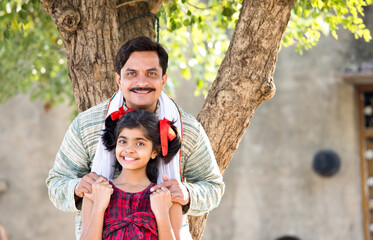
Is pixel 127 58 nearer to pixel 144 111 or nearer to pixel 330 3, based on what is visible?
pixel 144 111

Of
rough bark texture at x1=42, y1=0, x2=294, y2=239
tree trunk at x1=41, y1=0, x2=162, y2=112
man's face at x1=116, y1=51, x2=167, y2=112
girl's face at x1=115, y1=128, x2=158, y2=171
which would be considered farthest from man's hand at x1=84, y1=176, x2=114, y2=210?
tree trunk at x1=41, y1=0, x2=162, y2=112

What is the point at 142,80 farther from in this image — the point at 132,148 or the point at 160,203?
the point at 160,203

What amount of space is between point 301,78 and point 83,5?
514cm

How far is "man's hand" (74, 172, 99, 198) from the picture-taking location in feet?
9.20

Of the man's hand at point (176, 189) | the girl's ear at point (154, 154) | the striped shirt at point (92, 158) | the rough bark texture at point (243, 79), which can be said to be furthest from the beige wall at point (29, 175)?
the man's hand at point (176, 189)

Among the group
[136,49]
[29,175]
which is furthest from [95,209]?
[29,175]

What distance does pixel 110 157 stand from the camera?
2.97m

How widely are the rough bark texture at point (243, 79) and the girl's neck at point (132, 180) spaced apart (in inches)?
28.5

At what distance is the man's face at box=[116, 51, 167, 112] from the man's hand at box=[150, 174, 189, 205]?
401mm

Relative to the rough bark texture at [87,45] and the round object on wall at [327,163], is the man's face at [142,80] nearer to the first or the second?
the rough bark texture at [87,45]

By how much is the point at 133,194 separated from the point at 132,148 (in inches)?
8.2

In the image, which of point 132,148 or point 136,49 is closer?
point 132,148

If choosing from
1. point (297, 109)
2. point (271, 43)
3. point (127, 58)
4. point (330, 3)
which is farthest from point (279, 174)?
point (127, 58)

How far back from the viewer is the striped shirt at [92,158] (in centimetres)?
297
